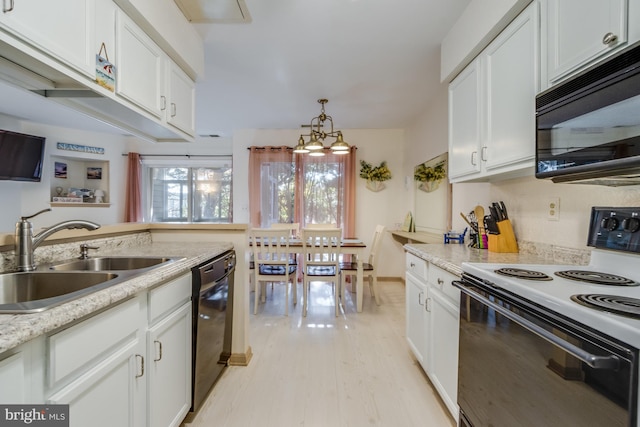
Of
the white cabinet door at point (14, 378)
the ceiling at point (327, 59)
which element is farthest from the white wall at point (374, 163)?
the white cabinet door at point (14, 378)

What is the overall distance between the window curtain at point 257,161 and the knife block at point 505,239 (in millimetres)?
3333

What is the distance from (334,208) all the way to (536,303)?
3751mm

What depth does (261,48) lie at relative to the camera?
2326mm

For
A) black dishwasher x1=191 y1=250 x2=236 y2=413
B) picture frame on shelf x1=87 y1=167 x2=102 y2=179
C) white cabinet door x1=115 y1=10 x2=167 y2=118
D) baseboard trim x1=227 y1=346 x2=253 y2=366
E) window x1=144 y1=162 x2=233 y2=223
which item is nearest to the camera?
white cabinet door x1=115 y1=10 x2=167 y2=118

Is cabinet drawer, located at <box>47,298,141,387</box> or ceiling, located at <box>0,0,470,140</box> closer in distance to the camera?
cabinet drawer, located at <box>47,298,141,387</box>

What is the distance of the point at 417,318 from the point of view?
2002 mm

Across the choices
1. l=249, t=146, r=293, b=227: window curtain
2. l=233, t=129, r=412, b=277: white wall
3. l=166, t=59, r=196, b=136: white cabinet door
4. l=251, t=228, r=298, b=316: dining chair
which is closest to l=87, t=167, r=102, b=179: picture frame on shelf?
l=233, t=129, r=412, b=277: white wall

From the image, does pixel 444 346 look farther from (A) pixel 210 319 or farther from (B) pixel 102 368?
(B) pixel 102 368

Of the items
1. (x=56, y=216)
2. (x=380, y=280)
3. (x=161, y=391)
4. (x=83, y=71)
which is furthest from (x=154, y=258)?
(x=56, y=216)

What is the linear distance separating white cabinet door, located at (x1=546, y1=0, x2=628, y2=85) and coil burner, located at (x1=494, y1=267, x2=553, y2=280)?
0.80 metres

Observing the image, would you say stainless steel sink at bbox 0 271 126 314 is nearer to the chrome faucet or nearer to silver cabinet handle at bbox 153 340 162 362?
the chrome faucet

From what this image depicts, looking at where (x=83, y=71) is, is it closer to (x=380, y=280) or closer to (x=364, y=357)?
(x=364, y=357)

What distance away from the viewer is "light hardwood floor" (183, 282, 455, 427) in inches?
63.6

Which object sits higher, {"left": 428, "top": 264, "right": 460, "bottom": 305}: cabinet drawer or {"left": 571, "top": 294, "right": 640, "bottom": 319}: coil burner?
{"left": 571, "top": 294, "right": 640, "bottom": 319}: coil burner
